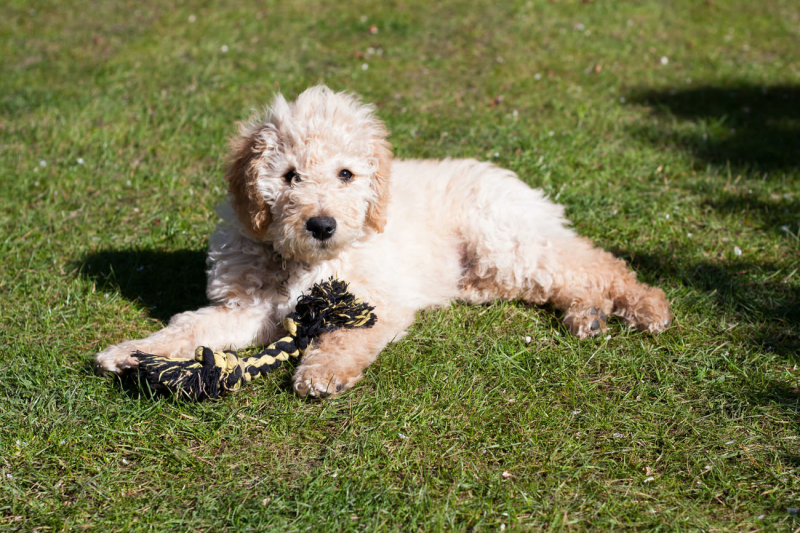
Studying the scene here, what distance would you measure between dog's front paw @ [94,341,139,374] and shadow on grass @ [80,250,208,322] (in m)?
0.61

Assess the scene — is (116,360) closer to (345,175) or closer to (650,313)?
(345,175)

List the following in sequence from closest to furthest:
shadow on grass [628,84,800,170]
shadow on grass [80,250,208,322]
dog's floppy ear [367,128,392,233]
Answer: dog's floppy ear [367,128,392,233], shadow on grass [80,250,208,322], shadow on grass [628,84,800,170]

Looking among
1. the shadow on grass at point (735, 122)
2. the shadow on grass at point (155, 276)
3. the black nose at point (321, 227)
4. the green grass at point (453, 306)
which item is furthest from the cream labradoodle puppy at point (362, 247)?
the shadow on grass at point (735, 122)

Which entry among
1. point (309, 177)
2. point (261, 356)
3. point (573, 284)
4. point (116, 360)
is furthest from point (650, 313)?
point (116, 360)

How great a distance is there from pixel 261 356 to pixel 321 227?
80 centimetres

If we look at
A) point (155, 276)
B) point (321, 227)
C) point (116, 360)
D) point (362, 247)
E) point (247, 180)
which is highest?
point (247, 180)

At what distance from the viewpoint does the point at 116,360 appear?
3.41m

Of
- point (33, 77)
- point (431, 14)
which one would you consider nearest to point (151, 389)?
point (33, 77)

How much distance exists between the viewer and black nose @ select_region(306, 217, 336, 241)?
3.29 metres

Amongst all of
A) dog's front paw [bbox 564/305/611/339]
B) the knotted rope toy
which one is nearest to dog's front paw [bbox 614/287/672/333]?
dog's front paw [bbox 564/305/611/339]

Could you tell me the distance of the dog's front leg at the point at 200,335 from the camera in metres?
3.44

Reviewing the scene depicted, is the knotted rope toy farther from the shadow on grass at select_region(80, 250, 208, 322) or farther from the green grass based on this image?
the shadow on grass at select_region(80, 250, 208, 322)

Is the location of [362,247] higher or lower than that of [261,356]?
higher

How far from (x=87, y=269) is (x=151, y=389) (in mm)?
1674
